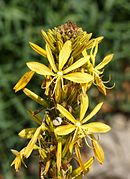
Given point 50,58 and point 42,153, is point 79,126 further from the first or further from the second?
point 50,58

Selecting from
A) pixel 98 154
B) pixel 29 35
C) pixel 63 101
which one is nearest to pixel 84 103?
pixel 63 101

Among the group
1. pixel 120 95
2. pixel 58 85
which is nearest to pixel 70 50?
pixel 58 85

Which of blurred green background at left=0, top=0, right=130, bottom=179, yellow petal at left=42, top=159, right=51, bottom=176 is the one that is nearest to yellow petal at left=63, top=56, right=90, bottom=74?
yellow petal at left=42, top=159, right=51, bottom=176

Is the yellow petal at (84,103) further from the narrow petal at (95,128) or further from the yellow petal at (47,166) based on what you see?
the yellow petal at (47,166)

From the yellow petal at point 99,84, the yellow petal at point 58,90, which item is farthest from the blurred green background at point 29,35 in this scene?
the yellow petal at point 58,90

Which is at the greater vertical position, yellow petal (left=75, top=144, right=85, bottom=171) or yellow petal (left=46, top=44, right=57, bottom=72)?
yellow petal (left=46, top=44, right=57, bottom=72)

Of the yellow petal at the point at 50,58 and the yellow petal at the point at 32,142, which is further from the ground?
the yellow petal at the point at 50,58

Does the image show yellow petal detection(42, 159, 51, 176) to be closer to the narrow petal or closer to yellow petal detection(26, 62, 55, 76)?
the narrow petal
